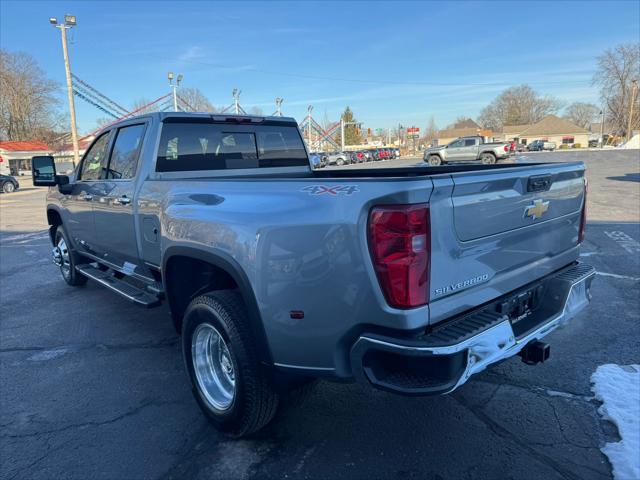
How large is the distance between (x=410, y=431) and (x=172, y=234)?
204 centimetres

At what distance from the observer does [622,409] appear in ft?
9.84

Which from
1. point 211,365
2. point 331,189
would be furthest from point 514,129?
point 331,189

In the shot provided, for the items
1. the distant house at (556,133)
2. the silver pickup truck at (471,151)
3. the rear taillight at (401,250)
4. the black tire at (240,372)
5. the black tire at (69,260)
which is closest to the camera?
the rear taillight at (401,250)

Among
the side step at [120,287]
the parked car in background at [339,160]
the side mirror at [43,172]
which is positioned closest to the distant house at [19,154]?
the parked car in background at [339,160]

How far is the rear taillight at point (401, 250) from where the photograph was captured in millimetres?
1985

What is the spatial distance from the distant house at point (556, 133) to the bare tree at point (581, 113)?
1005 inches

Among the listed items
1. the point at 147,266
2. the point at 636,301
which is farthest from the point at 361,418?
the point at 636,301

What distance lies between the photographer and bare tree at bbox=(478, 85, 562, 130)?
377 ft

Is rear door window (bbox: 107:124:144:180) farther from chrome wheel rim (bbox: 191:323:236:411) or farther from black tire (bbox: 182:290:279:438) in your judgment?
black tire (bbox: 182:290:279:438)

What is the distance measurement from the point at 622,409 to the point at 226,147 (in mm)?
3784

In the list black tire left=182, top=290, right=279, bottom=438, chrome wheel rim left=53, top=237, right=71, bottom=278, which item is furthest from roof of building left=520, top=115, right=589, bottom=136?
black tire left=182, top=290, right=279, bottom=438

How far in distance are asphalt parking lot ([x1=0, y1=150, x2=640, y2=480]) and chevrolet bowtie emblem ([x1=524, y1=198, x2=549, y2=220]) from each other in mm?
1348

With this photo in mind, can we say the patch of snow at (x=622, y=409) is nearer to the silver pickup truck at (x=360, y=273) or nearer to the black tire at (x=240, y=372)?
the silver pickup truck at (x=360, y=273)

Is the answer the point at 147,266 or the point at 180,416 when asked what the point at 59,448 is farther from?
the point at 147,266
